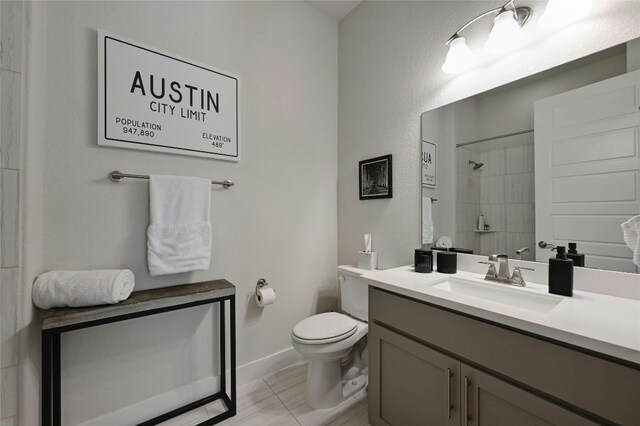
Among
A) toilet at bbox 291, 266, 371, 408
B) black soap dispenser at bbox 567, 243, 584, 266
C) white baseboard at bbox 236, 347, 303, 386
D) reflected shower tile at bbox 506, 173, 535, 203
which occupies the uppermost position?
reflected shower tile at bbox 506, 173, 535, 203

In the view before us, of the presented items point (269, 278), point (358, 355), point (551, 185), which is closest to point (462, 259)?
point (551, 185)

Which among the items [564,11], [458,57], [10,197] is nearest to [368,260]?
[458,57]

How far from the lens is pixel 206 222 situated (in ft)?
5.02

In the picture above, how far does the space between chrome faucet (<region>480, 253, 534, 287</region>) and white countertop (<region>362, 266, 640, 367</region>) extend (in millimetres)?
51

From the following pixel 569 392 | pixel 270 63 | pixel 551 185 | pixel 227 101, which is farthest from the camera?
pixel 270 63

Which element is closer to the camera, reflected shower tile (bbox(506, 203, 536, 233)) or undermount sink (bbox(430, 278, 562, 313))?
undermount sink (bbox(430, 278, 562, 313))

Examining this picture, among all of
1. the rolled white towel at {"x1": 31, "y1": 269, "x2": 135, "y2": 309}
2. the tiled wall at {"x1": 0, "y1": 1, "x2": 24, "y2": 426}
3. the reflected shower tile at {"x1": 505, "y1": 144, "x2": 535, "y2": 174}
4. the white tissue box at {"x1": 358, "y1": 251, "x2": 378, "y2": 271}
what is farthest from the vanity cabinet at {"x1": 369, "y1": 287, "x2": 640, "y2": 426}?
the tiled wall at {"x1": 0, "y1": 1, "x2": 24, "y2": 426}

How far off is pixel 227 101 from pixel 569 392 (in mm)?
1997

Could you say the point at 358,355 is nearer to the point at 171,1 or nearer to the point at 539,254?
the point at 539,254

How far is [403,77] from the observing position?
1752 mm

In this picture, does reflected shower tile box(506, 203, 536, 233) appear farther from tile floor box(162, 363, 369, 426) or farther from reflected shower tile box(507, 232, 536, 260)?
tile floor box(162, 363, 369, 426)

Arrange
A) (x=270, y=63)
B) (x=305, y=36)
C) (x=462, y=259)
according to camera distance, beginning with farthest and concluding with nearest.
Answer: (x=305, y=36) < (x=270, y=63) < (x=462, y=259)

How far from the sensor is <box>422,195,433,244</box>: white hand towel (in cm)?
162

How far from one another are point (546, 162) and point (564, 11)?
615 mm
